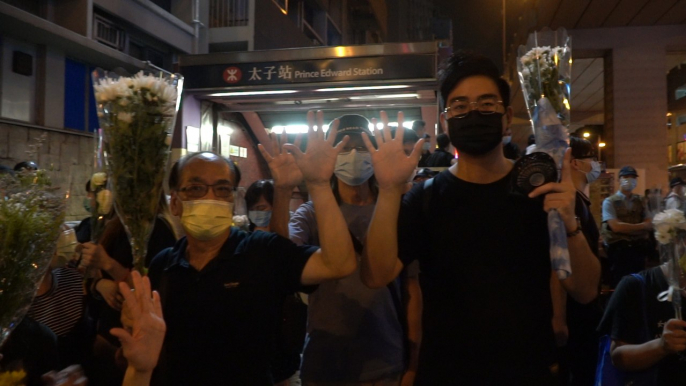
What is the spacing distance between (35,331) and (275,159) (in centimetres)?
128

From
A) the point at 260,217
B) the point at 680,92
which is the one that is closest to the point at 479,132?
the point at 260,217

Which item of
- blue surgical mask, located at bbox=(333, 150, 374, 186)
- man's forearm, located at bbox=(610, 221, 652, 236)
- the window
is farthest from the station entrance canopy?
the window

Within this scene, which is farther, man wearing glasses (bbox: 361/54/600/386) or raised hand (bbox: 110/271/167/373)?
man wearing glasses (bbox: 361/54/600/386)

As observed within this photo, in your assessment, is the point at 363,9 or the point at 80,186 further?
the point at 363,9

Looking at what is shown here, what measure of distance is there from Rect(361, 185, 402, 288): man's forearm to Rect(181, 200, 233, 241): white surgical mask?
0.66 metres

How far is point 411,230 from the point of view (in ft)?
6.73

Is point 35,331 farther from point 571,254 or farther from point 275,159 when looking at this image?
point 571,254

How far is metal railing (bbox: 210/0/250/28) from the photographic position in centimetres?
1445

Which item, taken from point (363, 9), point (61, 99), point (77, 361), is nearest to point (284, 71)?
point (61, 99)

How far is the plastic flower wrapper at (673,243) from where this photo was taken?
2383 millimetres

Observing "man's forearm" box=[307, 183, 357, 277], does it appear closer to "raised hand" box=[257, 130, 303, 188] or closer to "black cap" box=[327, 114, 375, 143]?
"raised hand" box=[257, 130, 303, 188]

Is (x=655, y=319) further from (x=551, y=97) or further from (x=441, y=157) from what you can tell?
(x=441, y=157)

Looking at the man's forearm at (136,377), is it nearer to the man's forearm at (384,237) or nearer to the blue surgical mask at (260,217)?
the man's forearm at (384,237)

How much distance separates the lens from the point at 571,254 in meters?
→ 1.89
